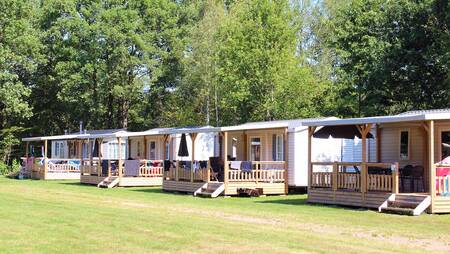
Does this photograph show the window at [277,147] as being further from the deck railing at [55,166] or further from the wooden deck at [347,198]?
the deck railing at [55,166]

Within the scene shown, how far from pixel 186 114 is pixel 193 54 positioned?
4.58 m

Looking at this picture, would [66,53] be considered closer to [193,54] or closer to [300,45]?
[193,54]

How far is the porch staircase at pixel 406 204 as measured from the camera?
15656 millimetres

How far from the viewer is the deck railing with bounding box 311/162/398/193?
16.8 m

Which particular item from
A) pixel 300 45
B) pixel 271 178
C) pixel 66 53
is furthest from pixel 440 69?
pixel 66 53

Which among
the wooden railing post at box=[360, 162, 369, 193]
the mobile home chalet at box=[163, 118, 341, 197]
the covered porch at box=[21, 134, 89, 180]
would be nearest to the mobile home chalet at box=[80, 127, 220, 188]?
the mobile home chalet at box=[163, 118, 341, 197]

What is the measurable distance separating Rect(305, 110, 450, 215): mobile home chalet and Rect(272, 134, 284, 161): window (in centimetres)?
428

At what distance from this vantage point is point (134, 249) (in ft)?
31.2

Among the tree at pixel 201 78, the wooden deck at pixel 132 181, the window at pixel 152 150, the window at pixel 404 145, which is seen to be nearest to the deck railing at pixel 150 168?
the wooden deck at pixel 132 181

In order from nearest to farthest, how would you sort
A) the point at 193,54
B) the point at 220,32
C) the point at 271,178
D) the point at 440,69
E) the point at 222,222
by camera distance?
the point at 222,222, the point at 271,178, the point at 440,69, the point at 220,32, the point at 193,54

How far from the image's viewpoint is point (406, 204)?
1614cm

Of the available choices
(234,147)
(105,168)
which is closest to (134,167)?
(105,168)

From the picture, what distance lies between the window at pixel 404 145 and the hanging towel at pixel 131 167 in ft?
39.5

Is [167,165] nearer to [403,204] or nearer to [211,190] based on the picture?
[211,190]
